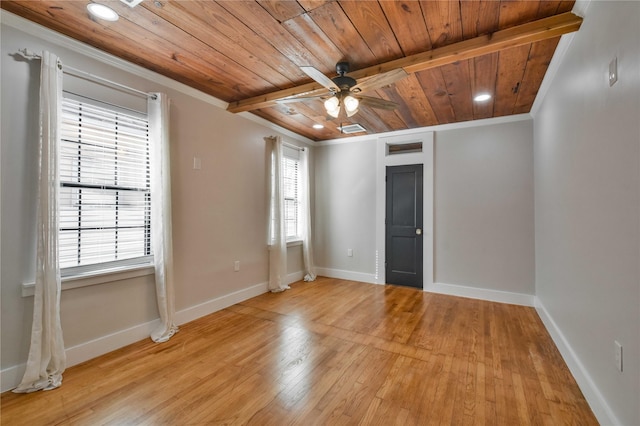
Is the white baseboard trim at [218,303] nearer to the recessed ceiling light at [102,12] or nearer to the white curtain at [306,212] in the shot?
the white curtain at [306,212]

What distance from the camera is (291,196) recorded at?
5.08 meters

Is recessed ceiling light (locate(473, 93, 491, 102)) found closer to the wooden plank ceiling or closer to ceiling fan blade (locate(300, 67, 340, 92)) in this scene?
the wooden plank ceiling

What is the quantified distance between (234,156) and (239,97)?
0.76 meters

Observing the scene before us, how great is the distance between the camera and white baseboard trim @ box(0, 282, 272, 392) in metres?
2.00

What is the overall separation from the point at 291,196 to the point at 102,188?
2936mm

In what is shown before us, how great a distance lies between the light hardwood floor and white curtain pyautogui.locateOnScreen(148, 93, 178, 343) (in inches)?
14.1

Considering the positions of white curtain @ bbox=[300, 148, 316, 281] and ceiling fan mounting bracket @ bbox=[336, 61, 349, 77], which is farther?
white curtain @ bbox=[300, 148, 316, 281]

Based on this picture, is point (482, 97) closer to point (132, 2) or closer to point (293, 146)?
point (293, 146)

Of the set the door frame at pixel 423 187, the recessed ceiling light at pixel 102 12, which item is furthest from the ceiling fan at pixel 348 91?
the door frame at pixel 423 187

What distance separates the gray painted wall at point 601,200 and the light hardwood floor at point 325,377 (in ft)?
1.53

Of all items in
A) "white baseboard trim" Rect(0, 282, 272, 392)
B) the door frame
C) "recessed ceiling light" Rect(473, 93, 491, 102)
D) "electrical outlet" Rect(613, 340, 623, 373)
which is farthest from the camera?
the door frame

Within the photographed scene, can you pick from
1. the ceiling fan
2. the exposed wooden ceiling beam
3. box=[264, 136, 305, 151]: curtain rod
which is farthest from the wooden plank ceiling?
box=[264, 136, 305, 151]: curtain rod

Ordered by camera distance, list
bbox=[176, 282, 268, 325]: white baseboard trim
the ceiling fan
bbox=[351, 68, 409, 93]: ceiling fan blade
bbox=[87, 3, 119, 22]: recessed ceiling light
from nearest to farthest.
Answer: bbox=[87, 3, 119, 22]: recessed ceiling light → bbox=[351, 68, 409, 93]: ceiling fan blade → the ceiling fan → bbox=[176, 282, 268, 325]: white baseboard trim

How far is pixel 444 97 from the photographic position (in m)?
3.37
